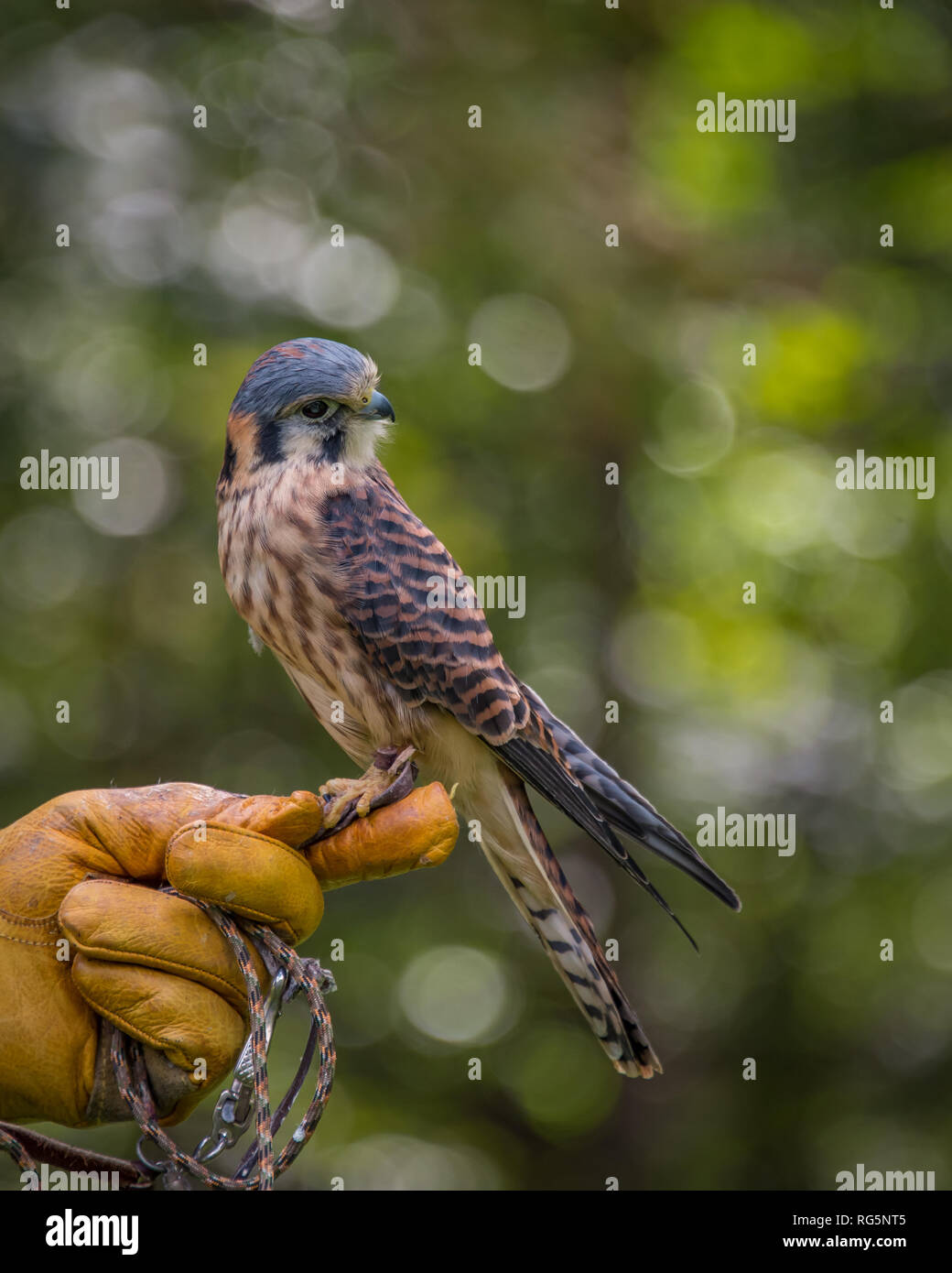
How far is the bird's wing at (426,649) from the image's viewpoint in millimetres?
2455

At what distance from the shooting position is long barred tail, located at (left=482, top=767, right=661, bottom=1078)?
243 cm

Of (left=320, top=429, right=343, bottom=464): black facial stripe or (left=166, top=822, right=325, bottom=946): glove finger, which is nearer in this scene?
(left=166, top=822, right=325, bottom=946): glove finger

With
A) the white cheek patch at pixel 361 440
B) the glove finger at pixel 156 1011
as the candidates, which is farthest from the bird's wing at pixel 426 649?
the glove finger at pixel 156 1011

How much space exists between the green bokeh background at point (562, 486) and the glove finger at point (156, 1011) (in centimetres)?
330

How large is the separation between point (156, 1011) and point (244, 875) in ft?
0.86

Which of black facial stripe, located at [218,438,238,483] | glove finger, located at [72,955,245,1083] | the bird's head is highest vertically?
the bird's head

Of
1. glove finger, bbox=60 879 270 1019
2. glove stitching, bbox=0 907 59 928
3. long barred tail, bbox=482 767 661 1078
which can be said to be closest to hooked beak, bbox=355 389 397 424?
long barred tail, bbox=482 767 661 1078

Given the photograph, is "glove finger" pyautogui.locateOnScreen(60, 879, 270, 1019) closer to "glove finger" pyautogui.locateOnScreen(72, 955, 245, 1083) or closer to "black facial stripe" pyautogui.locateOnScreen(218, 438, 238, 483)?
"glove finger" pyautogui.locateOnScreen(72, 955, 245, 1083)

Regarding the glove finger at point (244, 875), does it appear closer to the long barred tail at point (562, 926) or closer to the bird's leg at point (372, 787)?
the bird's leg at point (372, 787)

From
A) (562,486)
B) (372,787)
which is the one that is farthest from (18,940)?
(562,486)

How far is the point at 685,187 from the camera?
17.8 ft

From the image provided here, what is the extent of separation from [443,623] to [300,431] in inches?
21.1

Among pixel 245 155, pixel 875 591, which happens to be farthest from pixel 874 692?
pixel 245 155

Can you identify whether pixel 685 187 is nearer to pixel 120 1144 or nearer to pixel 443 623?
pixel 443 623
